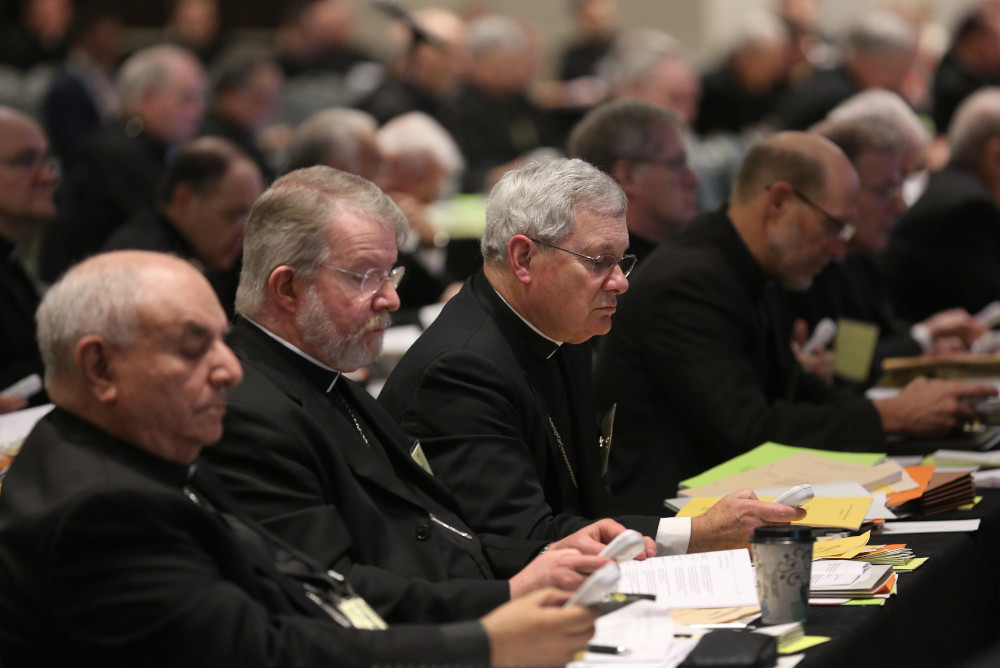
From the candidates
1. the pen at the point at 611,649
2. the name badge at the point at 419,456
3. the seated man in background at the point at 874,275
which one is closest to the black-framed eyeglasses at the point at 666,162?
the seated man in background at the point at 874,275

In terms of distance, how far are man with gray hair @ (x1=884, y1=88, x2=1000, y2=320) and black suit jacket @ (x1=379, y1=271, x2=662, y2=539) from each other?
3.10 m

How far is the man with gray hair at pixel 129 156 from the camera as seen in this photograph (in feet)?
21.1

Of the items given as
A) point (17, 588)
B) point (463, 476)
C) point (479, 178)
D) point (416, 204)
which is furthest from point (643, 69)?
point (17, 588)

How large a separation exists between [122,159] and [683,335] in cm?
426

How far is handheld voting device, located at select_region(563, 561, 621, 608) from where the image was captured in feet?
6.11

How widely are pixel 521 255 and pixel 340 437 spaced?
658 mm

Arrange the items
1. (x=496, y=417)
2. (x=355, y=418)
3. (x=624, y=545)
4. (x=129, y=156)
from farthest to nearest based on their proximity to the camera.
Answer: (x=129, y=156)
(x=496, y=417)
(x=355, y=418)
(x=624, y=545)

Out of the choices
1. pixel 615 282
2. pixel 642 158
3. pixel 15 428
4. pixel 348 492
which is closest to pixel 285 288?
pixel 348 492

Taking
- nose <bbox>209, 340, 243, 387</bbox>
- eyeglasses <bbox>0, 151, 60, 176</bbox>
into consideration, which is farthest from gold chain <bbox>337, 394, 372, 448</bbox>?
eyeglasses <bbox>0, 151, 60, 176</bbox>

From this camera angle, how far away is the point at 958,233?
5.50 m

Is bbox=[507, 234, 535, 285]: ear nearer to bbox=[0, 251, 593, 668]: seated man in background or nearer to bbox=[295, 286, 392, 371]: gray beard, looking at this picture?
bbox=[295, 286, 392, 371]: gray beard

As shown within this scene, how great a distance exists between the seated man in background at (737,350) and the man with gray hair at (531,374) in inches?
21.6

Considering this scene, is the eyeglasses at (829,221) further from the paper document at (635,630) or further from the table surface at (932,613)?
the paper document at (635,630)

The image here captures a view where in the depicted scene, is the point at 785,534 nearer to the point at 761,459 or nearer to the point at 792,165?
the point at 761,459
